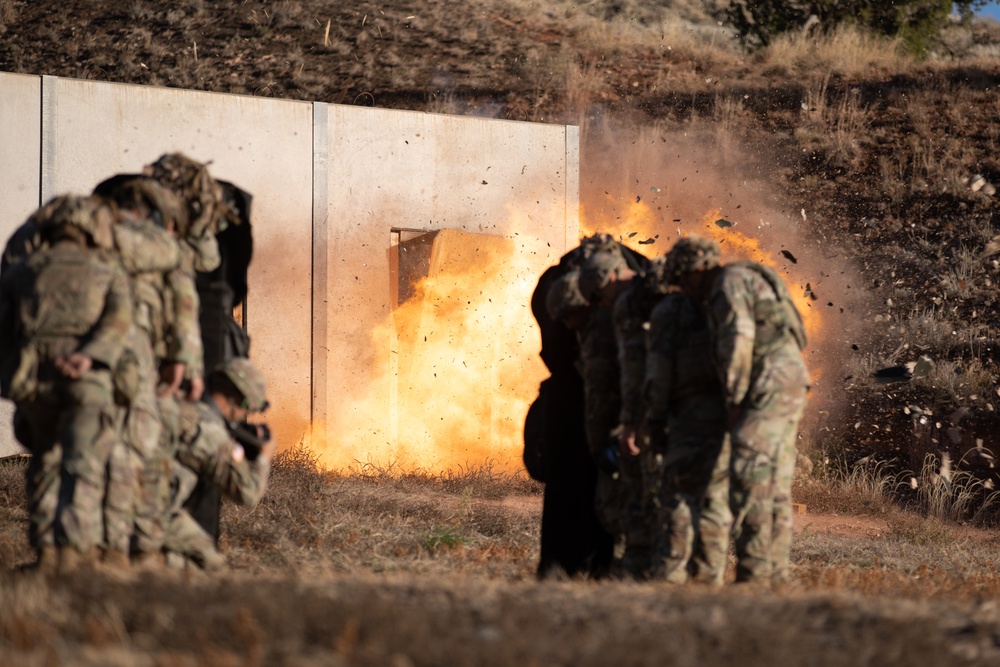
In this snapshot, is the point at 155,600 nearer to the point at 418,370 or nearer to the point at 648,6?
the point at 418,370

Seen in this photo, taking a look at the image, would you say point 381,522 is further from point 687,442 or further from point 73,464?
point 73,464

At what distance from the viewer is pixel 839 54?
78.6 ft

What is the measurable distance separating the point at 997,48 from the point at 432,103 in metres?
16.2

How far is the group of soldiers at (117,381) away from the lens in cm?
571

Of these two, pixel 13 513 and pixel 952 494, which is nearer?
pixel 13 513

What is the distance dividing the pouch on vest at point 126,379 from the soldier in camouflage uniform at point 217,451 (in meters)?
0.56

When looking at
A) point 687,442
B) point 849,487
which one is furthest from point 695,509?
point 849,487

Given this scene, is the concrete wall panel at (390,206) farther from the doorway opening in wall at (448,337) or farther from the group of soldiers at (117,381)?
the group of soldiers at (117,381)

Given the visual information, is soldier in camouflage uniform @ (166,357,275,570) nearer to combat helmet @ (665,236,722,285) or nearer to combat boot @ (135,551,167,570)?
combat boot @ (135,551,167,570)

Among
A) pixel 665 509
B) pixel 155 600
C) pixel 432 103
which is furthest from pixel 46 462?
pixel 432 103

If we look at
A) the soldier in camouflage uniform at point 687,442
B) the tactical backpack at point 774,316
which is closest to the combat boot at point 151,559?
the soldier in camouflage uniform at point 687,442

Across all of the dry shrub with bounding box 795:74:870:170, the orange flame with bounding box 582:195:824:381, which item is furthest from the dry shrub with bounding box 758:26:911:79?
the orange flame with bounding box 582:195:824:381

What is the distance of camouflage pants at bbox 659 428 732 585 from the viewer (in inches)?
259

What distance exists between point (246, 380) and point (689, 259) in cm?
240
